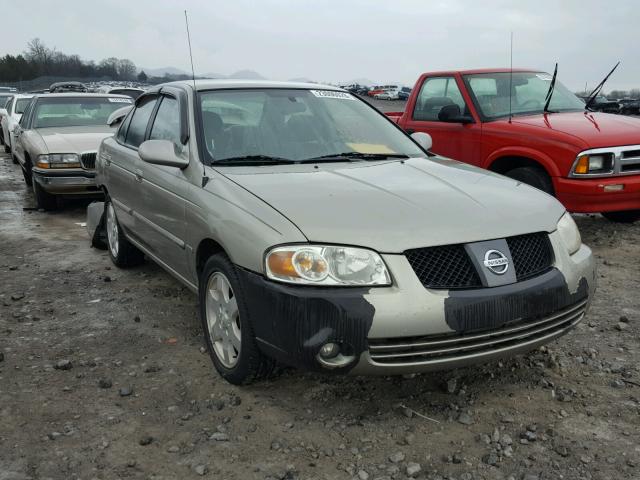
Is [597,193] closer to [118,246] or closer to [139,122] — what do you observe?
[139,122]

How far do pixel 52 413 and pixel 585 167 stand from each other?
16.0 feet

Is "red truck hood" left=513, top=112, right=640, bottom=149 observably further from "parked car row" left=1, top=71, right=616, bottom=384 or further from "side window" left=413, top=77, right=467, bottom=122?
"parked car row" left=1, top=71, right=616, bottom=384

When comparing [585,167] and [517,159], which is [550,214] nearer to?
[585,167]

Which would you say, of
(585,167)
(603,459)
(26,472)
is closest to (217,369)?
(26,472)

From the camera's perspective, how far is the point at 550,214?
10.5 ft

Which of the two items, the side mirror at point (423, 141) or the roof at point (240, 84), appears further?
the side mirror at point (423, 141)

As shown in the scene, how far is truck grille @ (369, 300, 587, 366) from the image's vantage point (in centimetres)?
266

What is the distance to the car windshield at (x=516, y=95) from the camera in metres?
6.83

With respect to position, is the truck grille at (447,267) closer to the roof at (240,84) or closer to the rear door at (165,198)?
the rear door at (165,198)

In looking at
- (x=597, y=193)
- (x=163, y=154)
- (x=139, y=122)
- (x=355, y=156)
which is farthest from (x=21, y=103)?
(x=597, y=193)

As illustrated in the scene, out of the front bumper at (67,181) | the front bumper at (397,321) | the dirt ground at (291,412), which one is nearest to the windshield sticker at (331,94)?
the dirt ground at (291,412)

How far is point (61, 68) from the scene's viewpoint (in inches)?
3445

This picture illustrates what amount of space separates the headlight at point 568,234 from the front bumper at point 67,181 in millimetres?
6326

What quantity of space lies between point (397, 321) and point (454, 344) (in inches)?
12.5
